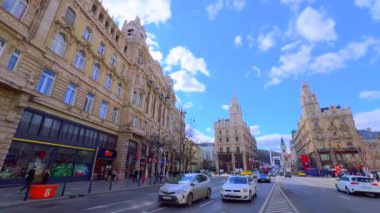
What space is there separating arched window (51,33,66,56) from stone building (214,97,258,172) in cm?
7245

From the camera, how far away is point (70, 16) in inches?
799

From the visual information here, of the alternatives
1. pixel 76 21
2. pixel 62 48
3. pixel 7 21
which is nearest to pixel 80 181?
pixel 62 48

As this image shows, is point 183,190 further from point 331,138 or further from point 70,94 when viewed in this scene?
point 331,138

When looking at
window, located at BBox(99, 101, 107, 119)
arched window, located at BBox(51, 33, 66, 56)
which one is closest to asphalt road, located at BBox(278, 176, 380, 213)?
window, located at BBox(99, 101, 107, 119)

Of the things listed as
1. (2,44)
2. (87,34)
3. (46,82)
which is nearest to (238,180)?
(46,82)

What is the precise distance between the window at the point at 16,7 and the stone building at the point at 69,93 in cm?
7

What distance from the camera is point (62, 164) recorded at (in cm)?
1855

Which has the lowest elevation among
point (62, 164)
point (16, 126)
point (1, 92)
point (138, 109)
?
point (62, 164)

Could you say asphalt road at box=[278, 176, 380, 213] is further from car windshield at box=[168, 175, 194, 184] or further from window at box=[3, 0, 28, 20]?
window at box=[3, 0, 28, 20]

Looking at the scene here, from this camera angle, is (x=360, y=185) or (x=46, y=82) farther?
(x=46, y=82)

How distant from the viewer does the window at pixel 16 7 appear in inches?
554

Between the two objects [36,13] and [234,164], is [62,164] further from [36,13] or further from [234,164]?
[234,164]

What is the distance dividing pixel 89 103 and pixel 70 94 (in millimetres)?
2847

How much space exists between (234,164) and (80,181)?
67.4 meters
